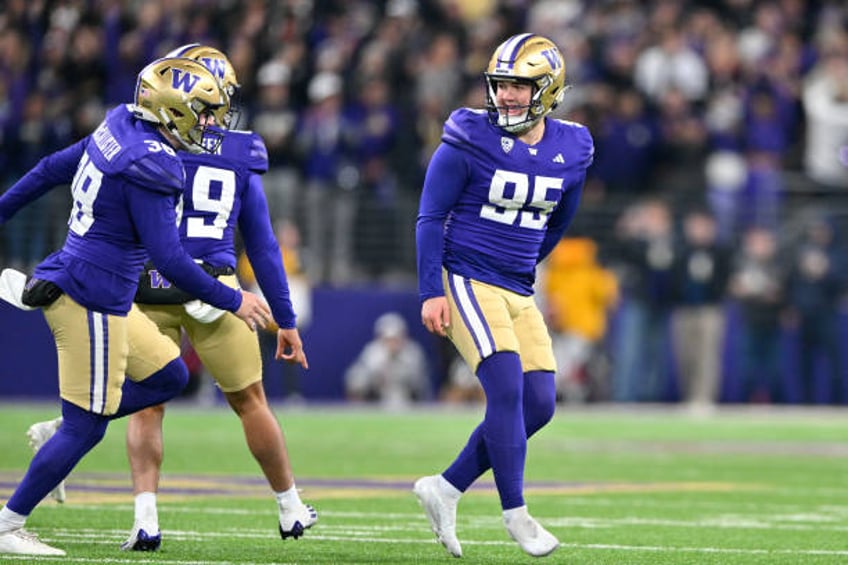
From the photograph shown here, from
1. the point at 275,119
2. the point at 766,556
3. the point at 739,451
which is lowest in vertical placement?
the point at 739,451

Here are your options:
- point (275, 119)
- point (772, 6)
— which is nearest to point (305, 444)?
point (275, 119)

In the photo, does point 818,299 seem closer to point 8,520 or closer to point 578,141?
point 578,141

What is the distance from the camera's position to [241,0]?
19.9 metres

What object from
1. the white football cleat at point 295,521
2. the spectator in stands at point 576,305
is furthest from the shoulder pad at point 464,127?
the spectator in stands at point 576,305

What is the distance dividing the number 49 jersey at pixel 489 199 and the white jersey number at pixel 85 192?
49.8 inches

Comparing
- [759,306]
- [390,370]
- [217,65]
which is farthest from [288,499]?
[759,306]

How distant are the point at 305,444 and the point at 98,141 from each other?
25.7ft

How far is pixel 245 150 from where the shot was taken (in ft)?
24.8

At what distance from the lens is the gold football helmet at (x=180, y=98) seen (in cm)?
688

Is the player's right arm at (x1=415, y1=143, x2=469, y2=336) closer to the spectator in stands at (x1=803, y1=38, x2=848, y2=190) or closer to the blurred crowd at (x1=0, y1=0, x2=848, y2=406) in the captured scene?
the blurred crowd at (x1=0, y1=0, x2=848, y2=406)

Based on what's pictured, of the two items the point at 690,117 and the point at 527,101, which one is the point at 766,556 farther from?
the point at 690,117

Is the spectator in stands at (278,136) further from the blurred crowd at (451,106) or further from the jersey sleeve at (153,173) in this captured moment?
the jersey sleeve at (153,173)

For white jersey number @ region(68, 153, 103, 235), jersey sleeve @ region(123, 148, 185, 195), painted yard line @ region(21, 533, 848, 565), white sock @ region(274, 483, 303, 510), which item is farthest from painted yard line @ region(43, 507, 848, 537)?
jersey sleeve @ region(123, 148, 185, 195)

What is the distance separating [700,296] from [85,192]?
13496 mm
